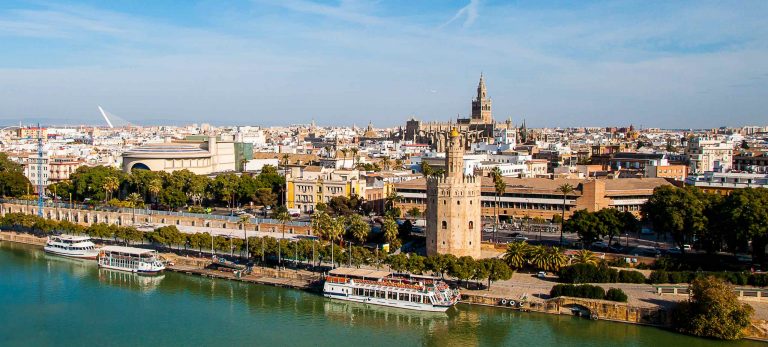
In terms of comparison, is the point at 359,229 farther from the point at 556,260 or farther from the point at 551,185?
the point at 551,185

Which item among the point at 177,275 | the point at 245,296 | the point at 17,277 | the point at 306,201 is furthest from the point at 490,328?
the point at 306,201

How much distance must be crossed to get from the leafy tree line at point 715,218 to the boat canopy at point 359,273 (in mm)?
14092

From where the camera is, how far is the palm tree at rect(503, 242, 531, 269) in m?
32.2

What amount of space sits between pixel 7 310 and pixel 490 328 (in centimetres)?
1982

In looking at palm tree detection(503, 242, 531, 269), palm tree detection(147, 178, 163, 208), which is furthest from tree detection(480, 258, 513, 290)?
palm tree detection(147, 178, 163, 208)

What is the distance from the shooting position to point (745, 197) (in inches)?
1241

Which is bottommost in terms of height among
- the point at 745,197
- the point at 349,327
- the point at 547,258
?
the point at 349,327

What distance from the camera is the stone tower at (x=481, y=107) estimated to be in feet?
391

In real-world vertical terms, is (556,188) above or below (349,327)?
above

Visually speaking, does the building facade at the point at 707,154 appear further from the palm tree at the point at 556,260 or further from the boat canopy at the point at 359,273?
the boat canopy at the point at 359,273

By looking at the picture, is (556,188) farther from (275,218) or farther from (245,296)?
(245,296)

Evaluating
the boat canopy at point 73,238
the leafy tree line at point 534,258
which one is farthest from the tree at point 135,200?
the leafy tree line at point 534,258

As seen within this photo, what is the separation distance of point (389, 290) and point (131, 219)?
84.4ft

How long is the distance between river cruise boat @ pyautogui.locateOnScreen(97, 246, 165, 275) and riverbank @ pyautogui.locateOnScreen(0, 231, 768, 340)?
0.94m
